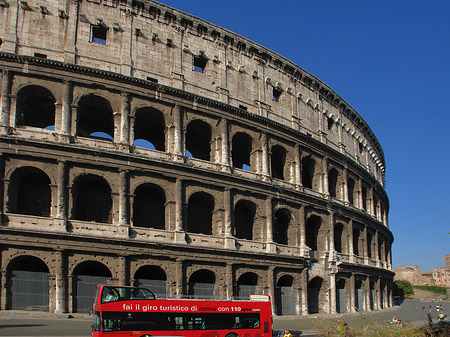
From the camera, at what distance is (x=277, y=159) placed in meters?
35.8

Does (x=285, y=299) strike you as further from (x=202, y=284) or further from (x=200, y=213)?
(x=200, y=213)

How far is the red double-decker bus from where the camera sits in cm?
1550

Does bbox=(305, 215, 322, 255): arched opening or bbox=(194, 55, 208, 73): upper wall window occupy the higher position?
bbox=(194, 55, 208, 73): upper wall window

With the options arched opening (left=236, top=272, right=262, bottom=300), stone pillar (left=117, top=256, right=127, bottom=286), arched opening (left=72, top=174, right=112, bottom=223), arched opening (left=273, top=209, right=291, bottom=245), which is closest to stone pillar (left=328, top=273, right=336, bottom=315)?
arched opening (left=273, top=209, right=291, bottom=245)

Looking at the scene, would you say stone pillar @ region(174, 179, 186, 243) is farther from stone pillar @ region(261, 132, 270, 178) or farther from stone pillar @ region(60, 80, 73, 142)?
stone pillar @ region(261, 132, 270, 178)

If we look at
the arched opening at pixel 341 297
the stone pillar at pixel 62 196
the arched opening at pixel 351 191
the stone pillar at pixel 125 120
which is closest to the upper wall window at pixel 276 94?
the arched opening at pixel 351 191

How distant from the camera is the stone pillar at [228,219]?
27.3 m

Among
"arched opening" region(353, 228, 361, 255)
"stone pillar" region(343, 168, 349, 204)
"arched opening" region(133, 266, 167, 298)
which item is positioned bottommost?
"arched opening" region(133, 266, 167, 298)

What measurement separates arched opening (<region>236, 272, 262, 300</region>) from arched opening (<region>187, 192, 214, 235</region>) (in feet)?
11.6

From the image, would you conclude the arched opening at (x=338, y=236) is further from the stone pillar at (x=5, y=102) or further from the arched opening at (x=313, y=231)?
the stone pillar at (x=5, y=102)

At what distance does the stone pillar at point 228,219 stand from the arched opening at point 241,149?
3.78 m

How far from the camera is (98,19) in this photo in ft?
88.4

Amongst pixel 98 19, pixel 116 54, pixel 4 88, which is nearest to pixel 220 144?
pixel 116 54

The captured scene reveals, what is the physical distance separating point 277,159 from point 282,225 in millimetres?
5446
